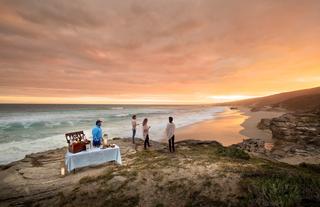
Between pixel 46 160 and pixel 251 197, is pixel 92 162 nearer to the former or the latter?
pixel 46 160

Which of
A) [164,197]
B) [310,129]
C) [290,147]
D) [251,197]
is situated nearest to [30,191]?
[164,197]

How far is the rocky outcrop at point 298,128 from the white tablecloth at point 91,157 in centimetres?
1536

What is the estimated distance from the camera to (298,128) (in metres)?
16.2

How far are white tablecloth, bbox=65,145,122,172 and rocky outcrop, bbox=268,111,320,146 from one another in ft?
50.4

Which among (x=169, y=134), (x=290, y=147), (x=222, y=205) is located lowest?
(x=290, y=147)

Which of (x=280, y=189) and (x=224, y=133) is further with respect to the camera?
(x=224, y=133)

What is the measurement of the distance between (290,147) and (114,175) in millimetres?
13701

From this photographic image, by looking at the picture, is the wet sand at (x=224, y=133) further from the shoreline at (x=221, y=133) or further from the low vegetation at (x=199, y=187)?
the low vegetation at (x=199, y=187)

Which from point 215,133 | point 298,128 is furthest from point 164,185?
point 215,133

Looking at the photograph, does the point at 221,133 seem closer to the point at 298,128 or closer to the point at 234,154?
the point at 298,128

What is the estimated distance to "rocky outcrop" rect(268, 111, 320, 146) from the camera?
48.2 ft

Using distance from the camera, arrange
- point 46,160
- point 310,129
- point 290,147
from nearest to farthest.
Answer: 1. point 46,160
2. point 290,147
3. point 310,129

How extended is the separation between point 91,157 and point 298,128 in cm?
1783

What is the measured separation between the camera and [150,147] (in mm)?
11961
